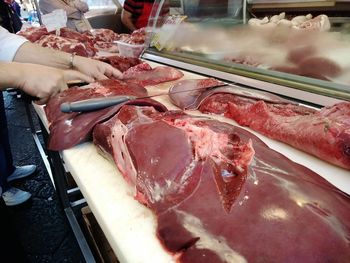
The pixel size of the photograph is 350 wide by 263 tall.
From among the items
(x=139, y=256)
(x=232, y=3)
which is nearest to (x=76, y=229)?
(x=139, y=256)

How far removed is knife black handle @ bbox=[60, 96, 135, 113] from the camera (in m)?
1.13

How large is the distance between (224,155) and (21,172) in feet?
9.05

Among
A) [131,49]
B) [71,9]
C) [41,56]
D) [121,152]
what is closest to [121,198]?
[121,152]

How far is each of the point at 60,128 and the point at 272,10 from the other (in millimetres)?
2525

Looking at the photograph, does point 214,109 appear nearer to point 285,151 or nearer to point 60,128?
point 285,151

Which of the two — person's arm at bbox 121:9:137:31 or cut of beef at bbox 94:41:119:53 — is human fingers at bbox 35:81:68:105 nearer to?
cut of beef at bbox 94:41:119:53

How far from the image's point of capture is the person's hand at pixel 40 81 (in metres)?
1.38

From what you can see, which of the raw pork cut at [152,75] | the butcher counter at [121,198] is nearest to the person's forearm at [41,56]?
the raw pork cut at [152,75]

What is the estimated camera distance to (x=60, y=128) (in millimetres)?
1175

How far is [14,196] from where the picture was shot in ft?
8.59

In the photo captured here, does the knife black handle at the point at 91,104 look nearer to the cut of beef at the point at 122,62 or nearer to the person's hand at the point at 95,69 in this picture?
the person's hand at the point at 95,69

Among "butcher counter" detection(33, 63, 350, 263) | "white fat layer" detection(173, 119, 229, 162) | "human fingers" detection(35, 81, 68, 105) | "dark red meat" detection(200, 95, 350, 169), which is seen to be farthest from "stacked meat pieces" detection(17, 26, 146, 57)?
"white fat layer" detection(173, 119, 229, 162)

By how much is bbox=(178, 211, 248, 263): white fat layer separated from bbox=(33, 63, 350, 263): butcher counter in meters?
0.08

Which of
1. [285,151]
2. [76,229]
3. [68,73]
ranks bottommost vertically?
[76,229]
